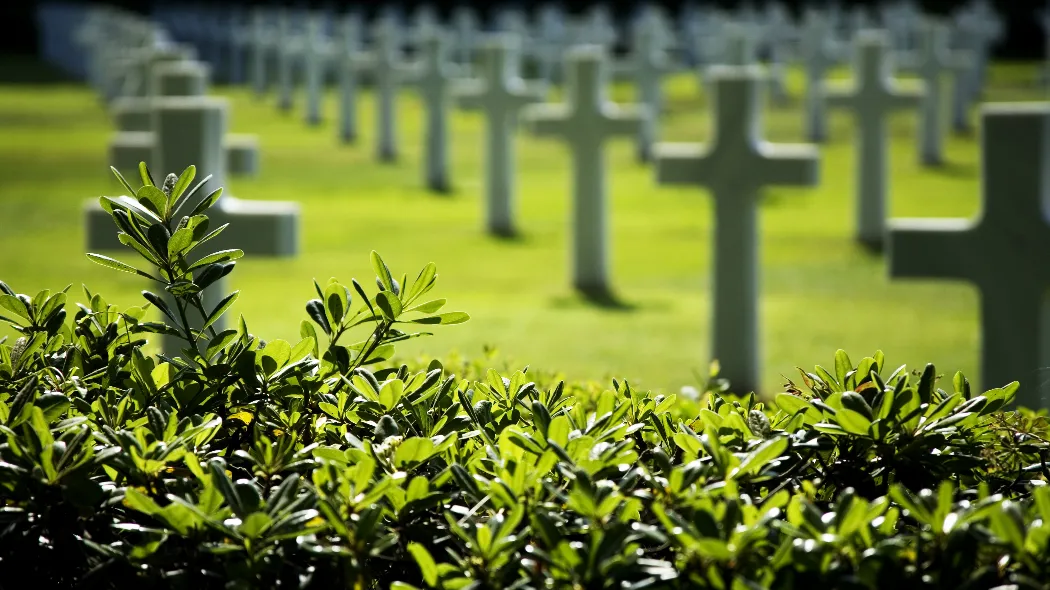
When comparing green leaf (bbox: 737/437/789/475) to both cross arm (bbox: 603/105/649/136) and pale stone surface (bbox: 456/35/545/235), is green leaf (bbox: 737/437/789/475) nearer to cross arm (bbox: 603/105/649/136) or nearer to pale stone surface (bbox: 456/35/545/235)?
cross arm (bbox: 603/105/649/136)

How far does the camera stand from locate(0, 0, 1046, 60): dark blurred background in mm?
26125

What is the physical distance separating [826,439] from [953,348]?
15.2ft

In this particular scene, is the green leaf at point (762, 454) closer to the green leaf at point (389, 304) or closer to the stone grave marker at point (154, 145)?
the green leaf at point (389, 304)

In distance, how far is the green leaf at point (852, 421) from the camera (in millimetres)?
1504

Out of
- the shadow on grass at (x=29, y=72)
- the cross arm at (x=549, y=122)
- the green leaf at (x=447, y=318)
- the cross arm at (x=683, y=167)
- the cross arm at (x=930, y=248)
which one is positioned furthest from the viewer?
the shadow on grass at (x=29, y=72)

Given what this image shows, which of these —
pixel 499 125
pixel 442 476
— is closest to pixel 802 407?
pixel 442 476

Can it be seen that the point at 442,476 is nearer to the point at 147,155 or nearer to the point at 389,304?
the point at 389,304

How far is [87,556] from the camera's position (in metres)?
1.47

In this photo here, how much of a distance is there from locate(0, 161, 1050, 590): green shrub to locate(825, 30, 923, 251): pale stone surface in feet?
23.7

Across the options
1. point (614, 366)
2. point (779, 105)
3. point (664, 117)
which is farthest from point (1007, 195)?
point (779, 105)

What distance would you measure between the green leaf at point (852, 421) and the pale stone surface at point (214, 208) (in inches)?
117

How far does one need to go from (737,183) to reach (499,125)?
389 centimetres

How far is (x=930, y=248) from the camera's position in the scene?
467 centimetres

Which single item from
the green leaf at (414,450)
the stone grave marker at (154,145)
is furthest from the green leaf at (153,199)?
the stone grave marker at (154,145)
